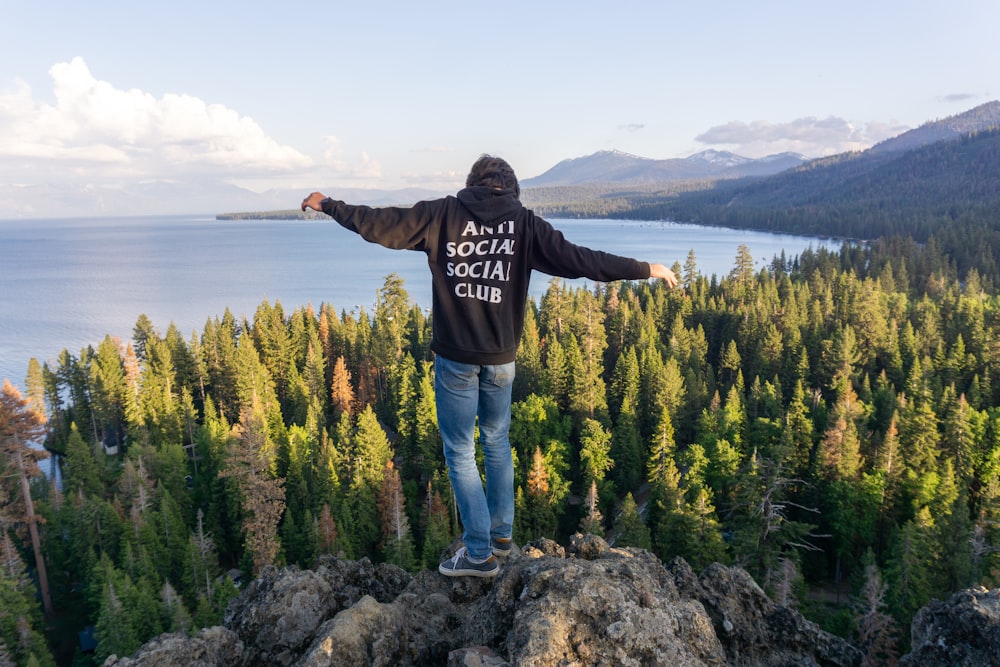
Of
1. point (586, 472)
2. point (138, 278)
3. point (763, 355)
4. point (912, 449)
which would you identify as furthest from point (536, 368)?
point (138, 278)

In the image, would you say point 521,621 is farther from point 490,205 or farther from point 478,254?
point 490,205

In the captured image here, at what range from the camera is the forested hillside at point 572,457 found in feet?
96.8

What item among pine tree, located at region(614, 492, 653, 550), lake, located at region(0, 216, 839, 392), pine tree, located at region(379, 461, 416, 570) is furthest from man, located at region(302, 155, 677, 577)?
lake, located at region(0, 216, 839, 392)

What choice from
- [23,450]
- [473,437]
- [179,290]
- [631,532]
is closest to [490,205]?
[473,437]

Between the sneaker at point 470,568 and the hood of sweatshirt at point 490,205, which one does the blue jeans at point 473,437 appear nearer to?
the sneaker at point 470,568

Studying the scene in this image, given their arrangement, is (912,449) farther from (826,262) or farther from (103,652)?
(826,262)

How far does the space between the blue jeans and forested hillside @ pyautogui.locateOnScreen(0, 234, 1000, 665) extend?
18600mm

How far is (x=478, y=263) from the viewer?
6.22 meters

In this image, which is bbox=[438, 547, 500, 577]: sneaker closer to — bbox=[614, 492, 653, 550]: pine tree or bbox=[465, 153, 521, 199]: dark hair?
bbox=[465, 153, 521, 199]: dark hair

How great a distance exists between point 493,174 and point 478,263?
89 cm

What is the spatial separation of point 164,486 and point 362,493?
14920 millimetres

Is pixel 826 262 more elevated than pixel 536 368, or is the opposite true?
pixel 826 262

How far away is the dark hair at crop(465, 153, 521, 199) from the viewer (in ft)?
20.7

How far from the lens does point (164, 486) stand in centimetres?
4244
